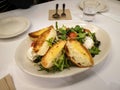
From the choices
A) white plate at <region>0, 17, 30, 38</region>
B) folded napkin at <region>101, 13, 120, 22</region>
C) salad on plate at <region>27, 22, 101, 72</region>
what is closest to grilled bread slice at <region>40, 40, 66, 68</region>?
salad on plate at <region>27, 22, 101, 72</region>

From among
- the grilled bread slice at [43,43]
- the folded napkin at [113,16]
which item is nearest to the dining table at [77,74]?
the folded napkin at [113,16]

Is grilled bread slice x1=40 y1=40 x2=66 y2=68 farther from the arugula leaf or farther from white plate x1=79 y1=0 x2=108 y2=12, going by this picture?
white plate x1=79 y1=0 x2=108 y2=12

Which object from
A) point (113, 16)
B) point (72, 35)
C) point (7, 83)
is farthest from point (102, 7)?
point (7, 83)

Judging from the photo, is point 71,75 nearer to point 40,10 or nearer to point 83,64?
point 83,64

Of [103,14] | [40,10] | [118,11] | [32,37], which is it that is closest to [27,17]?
[40,10]

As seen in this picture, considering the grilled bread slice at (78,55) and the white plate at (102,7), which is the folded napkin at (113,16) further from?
the grilled bread slice at (78,55)

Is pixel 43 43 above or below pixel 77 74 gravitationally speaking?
above

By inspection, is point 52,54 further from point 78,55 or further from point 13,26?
point 13,26
